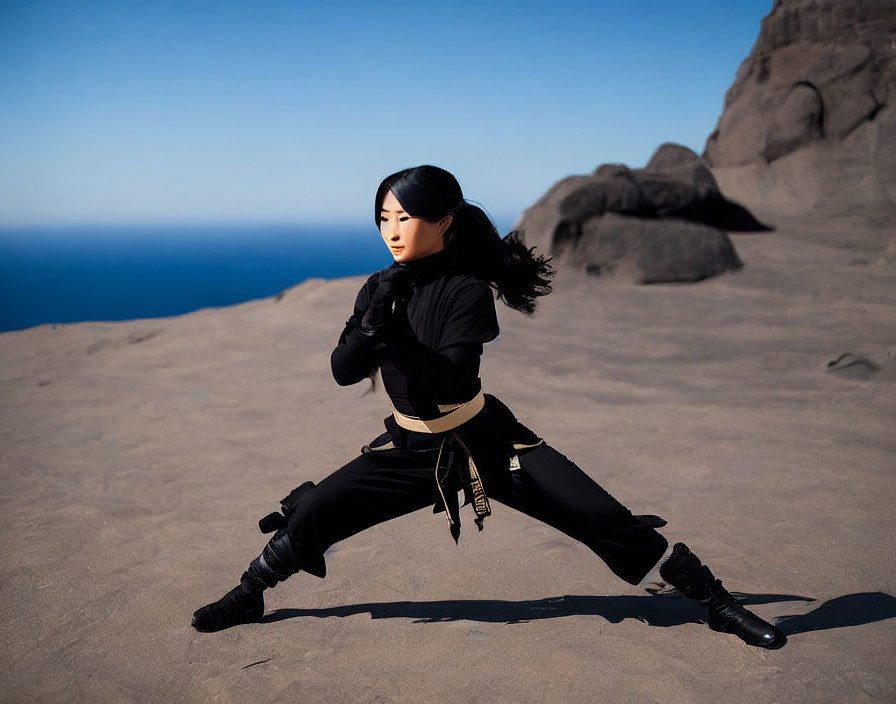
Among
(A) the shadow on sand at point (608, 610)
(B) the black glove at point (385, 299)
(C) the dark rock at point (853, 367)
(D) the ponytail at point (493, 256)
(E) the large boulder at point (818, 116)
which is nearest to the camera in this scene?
(B) the black glove at point (385, 299)

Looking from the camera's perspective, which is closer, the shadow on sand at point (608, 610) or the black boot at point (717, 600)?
the black boot at point (717, 600)

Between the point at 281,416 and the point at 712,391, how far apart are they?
11.5ft

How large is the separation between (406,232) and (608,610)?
1.64 m

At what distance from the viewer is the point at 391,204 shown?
2.28 meters

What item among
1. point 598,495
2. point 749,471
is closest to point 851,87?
point 749,471

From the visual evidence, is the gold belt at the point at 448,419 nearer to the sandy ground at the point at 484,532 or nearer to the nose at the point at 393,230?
the nose at the point at 393,230

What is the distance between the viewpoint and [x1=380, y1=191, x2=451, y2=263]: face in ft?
7.42

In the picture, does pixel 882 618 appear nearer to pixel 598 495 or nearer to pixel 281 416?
pixel 598 495

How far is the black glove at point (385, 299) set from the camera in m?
2.04

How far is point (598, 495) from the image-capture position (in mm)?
2338

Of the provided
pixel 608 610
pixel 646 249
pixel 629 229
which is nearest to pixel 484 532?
pixel 608 610

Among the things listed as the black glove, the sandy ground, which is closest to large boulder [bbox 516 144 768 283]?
the sandy ground

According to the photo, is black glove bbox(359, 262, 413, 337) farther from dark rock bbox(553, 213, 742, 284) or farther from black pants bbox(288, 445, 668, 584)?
dark rock bbox(553, 213, 742, 284)

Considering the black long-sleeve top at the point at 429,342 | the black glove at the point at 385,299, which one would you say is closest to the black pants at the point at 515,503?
the black long-sleeve top at the point at 429,342
